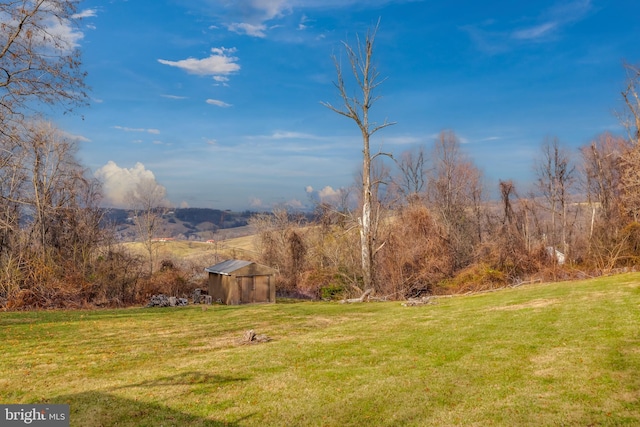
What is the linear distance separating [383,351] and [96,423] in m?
6.26

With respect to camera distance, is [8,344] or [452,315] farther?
[452,315]

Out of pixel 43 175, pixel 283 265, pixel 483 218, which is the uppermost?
pixel 43 175

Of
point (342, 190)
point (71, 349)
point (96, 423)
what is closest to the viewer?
point (96, 423)

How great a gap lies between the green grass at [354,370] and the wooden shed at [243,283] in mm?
13685

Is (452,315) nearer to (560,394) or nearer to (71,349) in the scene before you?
(560,394)

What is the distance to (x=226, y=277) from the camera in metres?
28.9

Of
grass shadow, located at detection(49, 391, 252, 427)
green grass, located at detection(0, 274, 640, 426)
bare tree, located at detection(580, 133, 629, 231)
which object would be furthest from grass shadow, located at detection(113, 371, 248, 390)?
bare tree, located at detection(580, 133, 629, 231)

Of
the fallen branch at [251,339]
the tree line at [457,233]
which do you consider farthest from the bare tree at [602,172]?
the fallen branch at [251,339]

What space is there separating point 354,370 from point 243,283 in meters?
20.9

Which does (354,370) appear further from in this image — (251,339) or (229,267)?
(229,267)

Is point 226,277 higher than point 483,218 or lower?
lower

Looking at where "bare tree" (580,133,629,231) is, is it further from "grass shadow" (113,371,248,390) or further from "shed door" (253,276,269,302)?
"grass shadow" (113,371,248,390)

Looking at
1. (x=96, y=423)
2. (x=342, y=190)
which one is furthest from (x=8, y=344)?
(x=342, y=190)

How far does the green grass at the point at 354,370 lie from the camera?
6.71 metres
